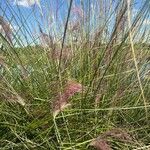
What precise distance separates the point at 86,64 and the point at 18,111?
0.46 meters

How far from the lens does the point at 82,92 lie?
5.16 ft

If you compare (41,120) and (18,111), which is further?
(18,111)

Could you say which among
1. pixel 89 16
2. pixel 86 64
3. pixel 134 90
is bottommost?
pixel 134 90

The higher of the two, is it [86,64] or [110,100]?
[86,64]

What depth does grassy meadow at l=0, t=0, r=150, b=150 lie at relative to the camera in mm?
1562

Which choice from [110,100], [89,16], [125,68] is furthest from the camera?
[89,16]

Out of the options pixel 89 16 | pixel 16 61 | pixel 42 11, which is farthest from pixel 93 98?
pixel 42 11

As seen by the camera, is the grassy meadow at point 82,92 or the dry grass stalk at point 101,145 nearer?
the dry grass stalk at point 101,145

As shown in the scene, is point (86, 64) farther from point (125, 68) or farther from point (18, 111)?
point (18, 111)

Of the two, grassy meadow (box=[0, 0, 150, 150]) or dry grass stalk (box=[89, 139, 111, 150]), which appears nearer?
dry grass stalk (box=[89, 139, 111, 150])

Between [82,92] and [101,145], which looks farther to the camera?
[82,92]

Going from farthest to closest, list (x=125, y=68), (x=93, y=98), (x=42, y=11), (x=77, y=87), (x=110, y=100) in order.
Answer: (x=42, y=11)
(x=125, y=68)
(x=110, y=100)
(x=93, y=98)
(x=77, y=87)

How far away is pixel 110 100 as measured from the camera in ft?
5.95

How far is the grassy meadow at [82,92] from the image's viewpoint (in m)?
1.56
